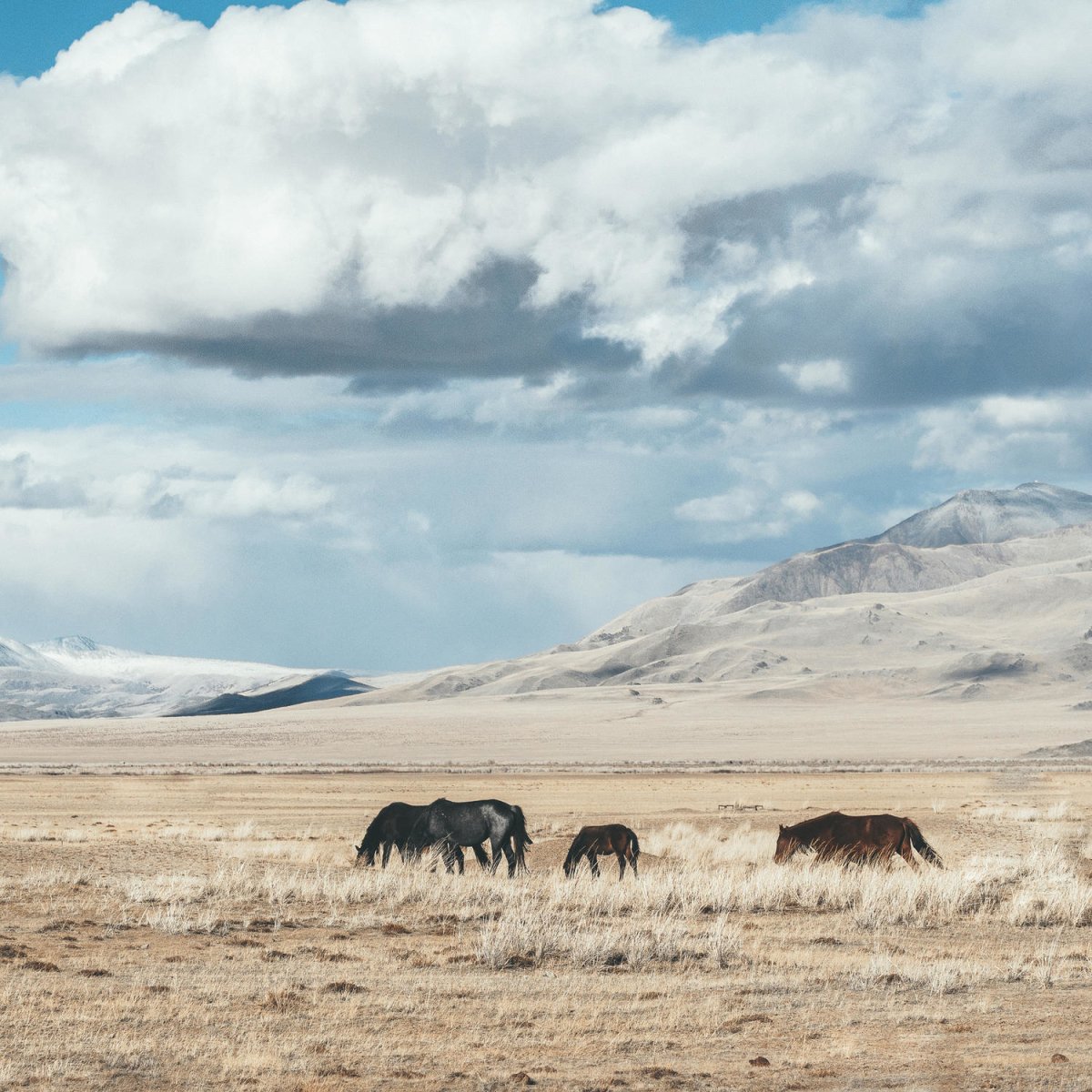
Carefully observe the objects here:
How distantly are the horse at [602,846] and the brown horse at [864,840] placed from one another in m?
2.63

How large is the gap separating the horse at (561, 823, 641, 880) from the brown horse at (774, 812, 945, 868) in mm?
2629

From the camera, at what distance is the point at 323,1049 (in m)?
11.7

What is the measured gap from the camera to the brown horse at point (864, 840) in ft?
75.2

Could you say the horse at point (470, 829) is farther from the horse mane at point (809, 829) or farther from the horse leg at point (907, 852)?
the horse leg at point (907, 852)

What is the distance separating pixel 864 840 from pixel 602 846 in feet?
13.6

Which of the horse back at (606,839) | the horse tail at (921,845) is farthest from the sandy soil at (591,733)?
the horse tail at (921,845)

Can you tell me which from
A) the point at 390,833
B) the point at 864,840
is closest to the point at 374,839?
the point at 390,833

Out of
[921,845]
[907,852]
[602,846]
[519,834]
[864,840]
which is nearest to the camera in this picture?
[907,852]

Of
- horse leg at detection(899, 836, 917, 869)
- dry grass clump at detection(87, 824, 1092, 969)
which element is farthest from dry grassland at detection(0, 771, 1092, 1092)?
horse leg at detection(899, 836, 917, 869)

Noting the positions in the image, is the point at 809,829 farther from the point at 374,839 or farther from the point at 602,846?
the point at 374,839

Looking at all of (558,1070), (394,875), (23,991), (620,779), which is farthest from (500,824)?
(620,779)

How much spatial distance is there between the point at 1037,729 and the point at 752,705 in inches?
1817

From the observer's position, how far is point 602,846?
23.4 metres

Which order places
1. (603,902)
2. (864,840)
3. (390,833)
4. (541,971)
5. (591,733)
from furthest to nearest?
(591,733)
(390,833)
(864,840)
(603,902)
(541,971)
